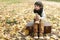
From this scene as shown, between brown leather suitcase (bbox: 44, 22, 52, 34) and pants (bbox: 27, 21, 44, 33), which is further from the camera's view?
brown leather suitcase (bbox: 44, 22, 52, 34)

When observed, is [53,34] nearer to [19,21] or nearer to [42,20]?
[42,20]

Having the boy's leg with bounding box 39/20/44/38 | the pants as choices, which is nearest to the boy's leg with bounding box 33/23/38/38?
the pants

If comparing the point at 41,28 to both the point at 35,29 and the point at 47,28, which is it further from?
the point at 47,28

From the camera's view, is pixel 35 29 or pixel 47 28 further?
pixel 47 28

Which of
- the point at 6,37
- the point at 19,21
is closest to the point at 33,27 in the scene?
the point at 6,37

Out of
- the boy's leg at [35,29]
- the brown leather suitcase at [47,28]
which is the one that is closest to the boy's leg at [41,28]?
the boy's leg at [35,29]

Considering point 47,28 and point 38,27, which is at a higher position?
point 38,27

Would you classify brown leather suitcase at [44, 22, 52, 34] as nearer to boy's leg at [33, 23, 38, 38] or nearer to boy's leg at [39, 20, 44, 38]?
boy's leg at [39, 20, 44, 38]

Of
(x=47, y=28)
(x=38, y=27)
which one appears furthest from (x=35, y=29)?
(x=47, y=28)

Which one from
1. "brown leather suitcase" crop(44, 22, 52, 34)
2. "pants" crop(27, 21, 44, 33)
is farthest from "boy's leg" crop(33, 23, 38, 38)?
"brown leather suitcase" crop(44, 22, 52, 34)

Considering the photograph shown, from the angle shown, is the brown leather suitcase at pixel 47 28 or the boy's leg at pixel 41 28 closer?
the boy's leg at pixel 41 28

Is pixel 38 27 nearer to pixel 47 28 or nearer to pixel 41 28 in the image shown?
pixel 41 28

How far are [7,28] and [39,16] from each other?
1524 millimetres

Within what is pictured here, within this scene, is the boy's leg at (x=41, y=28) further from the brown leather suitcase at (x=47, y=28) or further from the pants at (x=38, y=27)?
the brown leather suitcase at (x=47, y=28)
